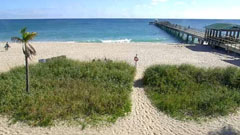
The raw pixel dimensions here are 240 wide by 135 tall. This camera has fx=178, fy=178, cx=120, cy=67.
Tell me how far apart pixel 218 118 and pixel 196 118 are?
2.90 feet

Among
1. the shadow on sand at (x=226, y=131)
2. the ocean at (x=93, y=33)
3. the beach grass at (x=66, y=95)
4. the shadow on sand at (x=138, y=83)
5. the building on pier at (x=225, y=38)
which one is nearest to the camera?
the shadow on sand at (x=226, y=131)

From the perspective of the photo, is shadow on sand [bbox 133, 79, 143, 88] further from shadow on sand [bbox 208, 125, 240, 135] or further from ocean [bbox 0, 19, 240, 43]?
ocean [bbox 0, 19, 240, 43]

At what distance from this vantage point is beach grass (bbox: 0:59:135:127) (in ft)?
21.6

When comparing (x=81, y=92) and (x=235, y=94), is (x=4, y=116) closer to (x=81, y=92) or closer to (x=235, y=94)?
(x=81, y=92)

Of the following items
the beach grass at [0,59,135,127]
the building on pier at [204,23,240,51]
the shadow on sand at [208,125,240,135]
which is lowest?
the shadow on sand at [208,125,240,135]

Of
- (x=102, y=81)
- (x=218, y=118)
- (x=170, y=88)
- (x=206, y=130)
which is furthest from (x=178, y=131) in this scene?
(x=102, y=81)

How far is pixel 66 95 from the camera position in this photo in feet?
25.9

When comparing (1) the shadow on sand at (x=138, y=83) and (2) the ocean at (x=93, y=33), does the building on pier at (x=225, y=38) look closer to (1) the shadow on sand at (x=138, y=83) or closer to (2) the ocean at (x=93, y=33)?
(2) the ocean at (x=93, y=33)

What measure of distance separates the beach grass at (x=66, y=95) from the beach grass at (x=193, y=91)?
152 cm

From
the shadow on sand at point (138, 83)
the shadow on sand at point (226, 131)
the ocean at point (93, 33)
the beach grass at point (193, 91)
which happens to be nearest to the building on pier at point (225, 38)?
the ocean at point (93, 33)

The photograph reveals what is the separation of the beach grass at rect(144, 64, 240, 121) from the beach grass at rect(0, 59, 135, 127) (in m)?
1.52

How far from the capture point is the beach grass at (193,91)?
7277mm

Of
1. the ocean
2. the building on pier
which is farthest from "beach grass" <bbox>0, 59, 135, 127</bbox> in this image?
the ocean

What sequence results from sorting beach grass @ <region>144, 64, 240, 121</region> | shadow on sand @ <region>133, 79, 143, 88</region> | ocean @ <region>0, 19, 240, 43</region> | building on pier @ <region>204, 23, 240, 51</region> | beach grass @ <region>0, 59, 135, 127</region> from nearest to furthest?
beach grass @ <region>0, 59, 135, 127</region>, beach grass @ <region>144, 64, 240, 121</region>, shadow on sand @ <region>133, 79, 143, 88</region>, building on pier @ <region>204, 23, 240, 51</region>, ocean @ <region>0, 19, 240, 43</region>
